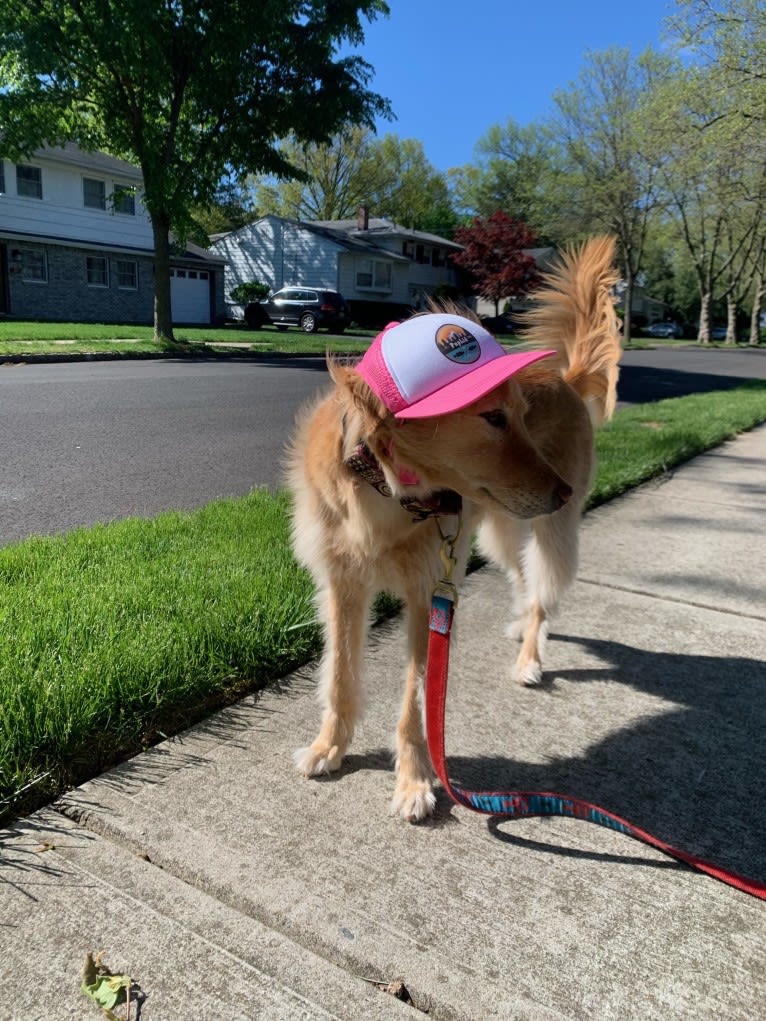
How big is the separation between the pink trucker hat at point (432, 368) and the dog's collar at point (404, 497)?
8.5 inches

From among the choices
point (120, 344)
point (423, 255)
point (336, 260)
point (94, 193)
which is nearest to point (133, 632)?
point (120, 344)

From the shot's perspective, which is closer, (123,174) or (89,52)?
(89,52)

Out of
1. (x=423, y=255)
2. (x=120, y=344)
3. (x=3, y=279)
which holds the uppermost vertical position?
(x=423, y=255)

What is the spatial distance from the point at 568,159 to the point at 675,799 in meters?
45.5

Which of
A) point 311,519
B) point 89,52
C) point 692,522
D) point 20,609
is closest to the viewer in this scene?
point 311,519

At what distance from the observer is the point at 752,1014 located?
1.54 meters

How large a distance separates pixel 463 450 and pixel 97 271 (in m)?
31.3

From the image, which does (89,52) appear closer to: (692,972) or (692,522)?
(692,522)

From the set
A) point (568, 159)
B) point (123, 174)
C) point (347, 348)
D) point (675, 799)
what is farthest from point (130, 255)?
point (675, 799)

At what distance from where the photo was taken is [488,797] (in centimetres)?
213

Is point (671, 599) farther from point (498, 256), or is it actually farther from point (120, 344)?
point (498, 256)

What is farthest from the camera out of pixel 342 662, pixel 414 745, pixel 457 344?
pixel 342 662

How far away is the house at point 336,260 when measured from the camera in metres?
44.4

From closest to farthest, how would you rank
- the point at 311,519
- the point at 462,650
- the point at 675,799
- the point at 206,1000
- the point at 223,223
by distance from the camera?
the point at 206,1000 → the point at 675,799 → the point at 311,519 → the point at 462,650 → the point at 223,223
